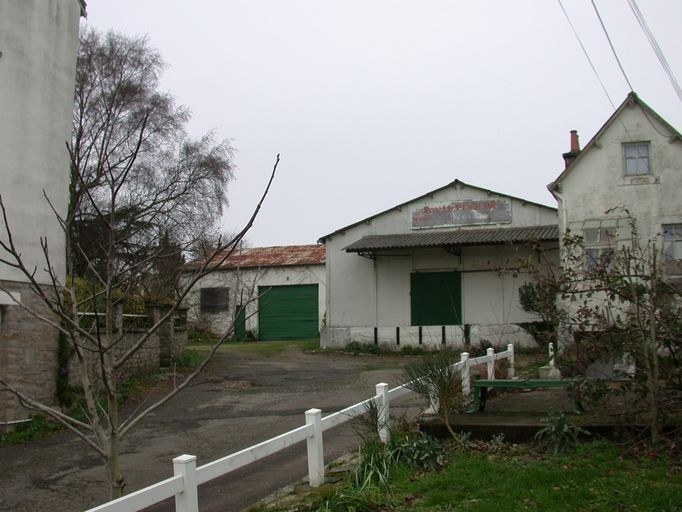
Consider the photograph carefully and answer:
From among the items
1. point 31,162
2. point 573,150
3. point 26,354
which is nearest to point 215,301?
point 573,150

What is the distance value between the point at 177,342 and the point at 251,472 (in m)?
11.2

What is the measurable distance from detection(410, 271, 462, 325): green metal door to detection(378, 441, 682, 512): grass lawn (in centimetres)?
1599

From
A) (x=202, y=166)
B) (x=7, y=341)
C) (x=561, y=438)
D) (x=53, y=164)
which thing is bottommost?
(x=561, y=438)

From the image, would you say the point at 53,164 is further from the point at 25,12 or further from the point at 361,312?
the point at 361,312

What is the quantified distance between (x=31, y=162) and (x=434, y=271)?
14003 mm

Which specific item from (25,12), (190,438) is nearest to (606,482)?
(190,438)

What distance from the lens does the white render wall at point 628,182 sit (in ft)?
58.9

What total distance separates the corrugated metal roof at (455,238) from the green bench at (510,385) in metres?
11.8

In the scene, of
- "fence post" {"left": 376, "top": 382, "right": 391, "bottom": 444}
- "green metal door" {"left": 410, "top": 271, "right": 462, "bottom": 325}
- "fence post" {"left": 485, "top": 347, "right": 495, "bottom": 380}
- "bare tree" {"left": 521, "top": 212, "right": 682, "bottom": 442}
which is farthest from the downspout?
"fence post" {"left": 376, "top": 382, "right": 391, "bottom": 444}

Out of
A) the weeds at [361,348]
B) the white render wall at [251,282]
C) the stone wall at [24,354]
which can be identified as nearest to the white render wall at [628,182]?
the weeds at [361,348]

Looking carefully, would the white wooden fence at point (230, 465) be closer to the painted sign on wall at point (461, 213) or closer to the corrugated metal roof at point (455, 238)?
the corrugated metal roof at point (455, 238)

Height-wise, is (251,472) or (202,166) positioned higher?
(202,166)

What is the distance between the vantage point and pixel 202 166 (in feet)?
78.1

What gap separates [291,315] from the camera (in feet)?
98.8
